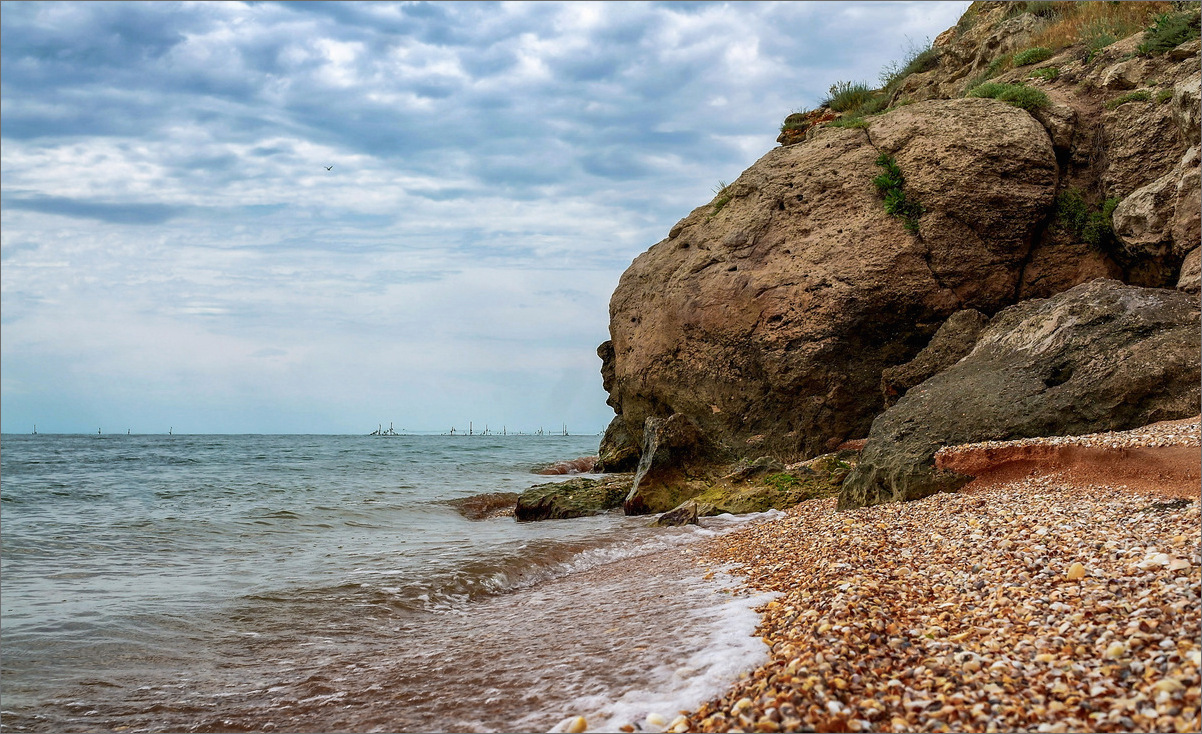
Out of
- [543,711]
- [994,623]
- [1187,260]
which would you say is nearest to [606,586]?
[543,711]

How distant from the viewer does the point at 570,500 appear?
46.6 ft

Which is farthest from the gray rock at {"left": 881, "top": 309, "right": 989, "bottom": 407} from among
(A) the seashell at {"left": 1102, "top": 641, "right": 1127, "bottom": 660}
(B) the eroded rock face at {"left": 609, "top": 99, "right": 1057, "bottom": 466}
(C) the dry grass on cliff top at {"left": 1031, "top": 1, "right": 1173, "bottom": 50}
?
(A) the seashell at {"left": 1102, "top": 641, "right": 1127, "bottom": 660}

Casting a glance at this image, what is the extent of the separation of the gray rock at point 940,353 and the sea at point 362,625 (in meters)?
3.56

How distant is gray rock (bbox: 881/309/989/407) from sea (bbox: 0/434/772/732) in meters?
3.56

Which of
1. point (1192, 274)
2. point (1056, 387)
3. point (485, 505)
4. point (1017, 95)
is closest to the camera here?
point (1056, 387)

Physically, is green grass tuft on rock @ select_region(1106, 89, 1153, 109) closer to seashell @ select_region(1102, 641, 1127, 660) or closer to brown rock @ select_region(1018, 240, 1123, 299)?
brown rock @ select_region(1018, 240, 1123, 299)

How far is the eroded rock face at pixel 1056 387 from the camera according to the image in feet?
25.9

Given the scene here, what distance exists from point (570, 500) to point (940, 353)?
22.6 feet

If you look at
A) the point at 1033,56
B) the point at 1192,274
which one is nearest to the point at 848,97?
the point at 1033,56

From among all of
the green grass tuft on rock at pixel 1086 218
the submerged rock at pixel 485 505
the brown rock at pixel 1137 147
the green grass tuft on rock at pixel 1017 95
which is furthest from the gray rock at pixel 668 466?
the green grass tuft on rock at pixel 1017 95

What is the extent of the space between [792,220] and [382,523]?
9.66m

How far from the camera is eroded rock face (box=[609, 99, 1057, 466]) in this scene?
12953 mm

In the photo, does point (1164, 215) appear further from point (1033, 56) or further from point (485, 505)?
point (485, 505)

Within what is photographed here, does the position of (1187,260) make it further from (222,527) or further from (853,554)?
(222,527)
